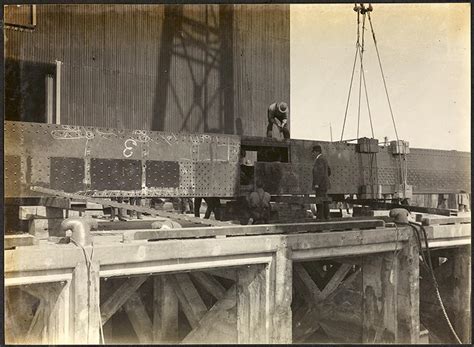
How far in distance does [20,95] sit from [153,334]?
764 centimetres

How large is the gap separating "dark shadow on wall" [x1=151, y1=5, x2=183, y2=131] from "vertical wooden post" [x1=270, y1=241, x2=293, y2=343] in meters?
8.63

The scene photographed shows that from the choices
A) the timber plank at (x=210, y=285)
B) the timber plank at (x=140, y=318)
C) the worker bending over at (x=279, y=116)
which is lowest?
the timber plank at (x=140, y=318)

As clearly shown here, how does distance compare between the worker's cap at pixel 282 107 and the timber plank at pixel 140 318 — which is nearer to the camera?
the timber plank at pixel 140 318

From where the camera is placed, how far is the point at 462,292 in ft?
29.3

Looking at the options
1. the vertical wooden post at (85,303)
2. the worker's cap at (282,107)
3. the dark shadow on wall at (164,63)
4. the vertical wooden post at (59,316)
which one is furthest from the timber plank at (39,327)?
the dark shadow on wall at (164,63)

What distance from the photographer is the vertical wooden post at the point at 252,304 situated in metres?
5.94

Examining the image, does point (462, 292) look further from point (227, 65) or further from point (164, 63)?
point (164, 63)

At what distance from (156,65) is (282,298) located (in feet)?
31.4

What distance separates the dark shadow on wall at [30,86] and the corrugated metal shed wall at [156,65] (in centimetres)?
3

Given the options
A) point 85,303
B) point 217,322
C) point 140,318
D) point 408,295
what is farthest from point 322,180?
point 85,303

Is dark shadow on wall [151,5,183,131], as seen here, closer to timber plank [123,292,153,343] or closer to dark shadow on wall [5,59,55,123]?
dark shadow on wall [5,59,55,123]

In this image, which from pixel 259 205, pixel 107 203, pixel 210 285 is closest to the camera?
pixel 107 203

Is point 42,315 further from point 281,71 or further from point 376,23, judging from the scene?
point 281,71

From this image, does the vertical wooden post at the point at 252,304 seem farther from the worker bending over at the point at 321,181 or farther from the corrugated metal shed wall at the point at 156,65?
the corrugated metal shed wall at the point at 156,65
